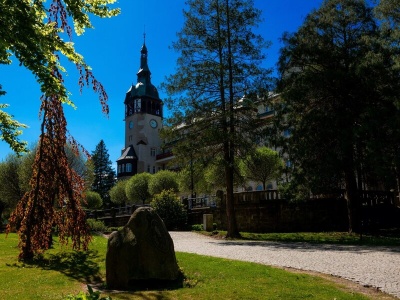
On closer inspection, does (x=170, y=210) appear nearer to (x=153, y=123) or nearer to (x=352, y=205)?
(x=352, y=205)

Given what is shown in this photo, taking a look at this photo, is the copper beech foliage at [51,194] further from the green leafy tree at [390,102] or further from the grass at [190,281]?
the green leafy tree at [390,102]

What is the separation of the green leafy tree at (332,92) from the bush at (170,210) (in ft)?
33.2

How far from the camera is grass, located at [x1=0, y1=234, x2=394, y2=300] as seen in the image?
264 inches

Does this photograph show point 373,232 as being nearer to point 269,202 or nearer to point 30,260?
point 269,202

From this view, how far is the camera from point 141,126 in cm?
7919

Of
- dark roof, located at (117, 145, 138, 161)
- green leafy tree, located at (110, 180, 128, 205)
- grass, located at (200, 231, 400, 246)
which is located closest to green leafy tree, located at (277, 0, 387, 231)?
grass, located at (200, 231, 400, 246)

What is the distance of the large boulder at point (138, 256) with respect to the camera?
803 centimetres

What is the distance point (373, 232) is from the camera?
67.2 ft

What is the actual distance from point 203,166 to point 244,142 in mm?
2612

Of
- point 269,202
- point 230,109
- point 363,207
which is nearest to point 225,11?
point 230,109

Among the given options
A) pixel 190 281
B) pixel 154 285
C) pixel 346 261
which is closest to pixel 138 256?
pixel 154 285

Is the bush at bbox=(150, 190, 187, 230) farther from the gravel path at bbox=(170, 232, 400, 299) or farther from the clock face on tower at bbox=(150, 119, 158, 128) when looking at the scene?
the clock face on tower at bbox=(150, 119, 158, 128)

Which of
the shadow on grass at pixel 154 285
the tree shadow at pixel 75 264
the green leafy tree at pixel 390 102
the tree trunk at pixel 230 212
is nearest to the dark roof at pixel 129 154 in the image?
the tree trunk at pixel 230 212

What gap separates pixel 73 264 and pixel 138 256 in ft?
12.0
